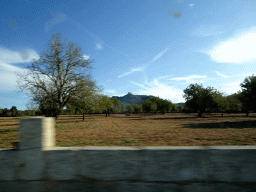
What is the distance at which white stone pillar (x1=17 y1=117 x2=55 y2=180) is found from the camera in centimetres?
300

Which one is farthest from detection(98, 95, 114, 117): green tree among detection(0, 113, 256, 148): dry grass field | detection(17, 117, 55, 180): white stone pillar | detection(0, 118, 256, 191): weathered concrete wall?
detection(0, 118, 256, 191): weathered concrete wall

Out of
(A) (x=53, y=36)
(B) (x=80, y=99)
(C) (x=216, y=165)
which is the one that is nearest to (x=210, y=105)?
(B) (x=80, y=99)

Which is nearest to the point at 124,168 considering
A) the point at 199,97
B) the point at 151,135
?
the point at 151,135

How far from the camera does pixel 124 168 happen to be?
2889mm

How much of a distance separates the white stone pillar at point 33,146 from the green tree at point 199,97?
4857cm

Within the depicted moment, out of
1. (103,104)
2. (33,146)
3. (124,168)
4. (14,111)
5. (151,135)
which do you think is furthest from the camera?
(14,111)

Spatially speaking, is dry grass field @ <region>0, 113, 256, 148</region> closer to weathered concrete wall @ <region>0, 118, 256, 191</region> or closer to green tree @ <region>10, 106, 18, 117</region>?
weathered concrete wall @ <region>0, 118, 256, 191</region>

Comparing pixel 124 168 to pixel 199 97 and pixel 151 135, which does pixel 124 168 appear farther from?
pixel 199 97

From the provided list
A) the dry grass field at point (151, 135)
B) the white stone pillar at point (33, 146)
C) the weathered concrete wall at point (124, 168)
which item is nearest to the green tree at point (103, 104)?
the dry grass field at point (151, 135)

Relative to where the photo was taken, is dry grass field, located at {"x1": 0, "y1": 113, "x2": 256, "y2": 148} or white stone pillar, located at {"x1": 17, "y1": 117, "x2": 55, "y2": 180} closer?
white stone pillar, located at {"x1": 17, "y1": 117, "x2": 55, "y2": 180}

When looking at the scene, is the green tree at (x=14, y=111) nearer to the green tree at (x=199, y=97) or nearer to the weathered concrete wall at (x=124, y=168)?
the green tree at (x=199, y=97)

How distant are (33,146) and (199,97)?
163 ft

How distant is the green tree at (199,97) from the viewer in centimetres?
4706

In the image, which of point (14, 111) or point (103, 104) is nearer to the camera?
point (103, 104)
